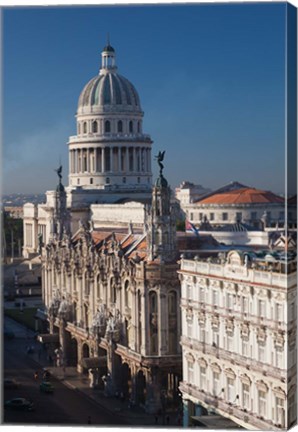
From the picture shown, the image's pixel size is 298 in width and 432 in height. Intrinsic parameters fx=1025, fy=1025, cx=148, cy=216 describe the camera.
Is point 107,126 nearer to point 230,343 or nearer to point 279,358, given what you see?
point 230,343

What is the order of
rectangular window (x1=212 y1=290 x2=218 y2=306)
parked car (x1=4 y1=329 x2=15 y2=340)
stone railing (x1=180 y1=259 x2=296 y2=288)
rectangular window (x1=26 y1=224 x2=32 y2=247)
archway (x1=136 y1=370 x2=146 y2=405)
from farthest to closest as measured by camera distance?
rectangular window (x1=26 y1=224 x2=32 y2=247) → parked car (x1=4 y1=329 x2=15 y2=340) → archway (x1=136 y1=370 x2=146 y2=405) → rectangular window (x1=212 y1=290 x2=218 y2=306) → stone railing (x1=180 y1=259 x2=296 y2=288)

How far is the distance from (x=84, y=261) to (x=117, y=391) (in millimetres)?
13689

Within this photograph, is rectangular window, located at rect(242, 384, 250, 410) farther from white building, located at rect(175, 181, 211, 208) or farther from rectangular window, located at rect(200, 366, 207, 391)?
white building, located at rect(175, 181, 211, 208)

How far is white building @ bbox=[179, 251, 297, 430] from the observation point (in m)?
46.5

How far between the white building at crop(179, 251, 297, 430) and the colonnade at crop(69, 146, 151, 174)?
54839mm

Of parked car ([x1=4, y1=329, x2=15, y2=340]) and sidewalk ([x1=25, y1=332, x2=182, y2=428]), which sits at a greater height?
parked car ([x1=4, y1=329, x2=15, y2=340])

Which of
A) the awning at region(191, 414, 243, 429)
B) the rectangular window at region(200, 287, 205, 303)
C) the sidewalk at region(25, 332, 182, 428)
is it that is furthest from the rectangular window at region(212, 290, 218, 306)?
the sidewalk at region(25, 332, 182, 428)

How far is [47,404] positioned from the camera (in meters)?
55.1

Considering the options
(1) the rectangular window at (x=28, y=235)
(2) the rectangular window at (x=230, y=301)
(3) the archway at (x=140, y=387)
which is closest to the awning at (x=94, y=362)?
(3) the archway at (x=140, y=387)

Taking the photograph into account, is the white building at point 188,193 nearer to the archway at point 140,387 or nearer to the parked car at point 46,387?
the archway at point 140,387

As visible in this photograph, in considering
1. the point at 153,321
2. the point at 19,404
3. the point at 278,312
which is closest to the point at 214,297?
the point at 278,312

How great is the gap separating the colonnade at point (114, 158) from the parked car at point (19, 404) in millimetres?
59861

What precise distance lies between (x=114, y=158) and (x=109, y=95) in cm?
694

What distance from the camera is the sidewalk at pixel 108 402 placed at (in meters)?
55.5
